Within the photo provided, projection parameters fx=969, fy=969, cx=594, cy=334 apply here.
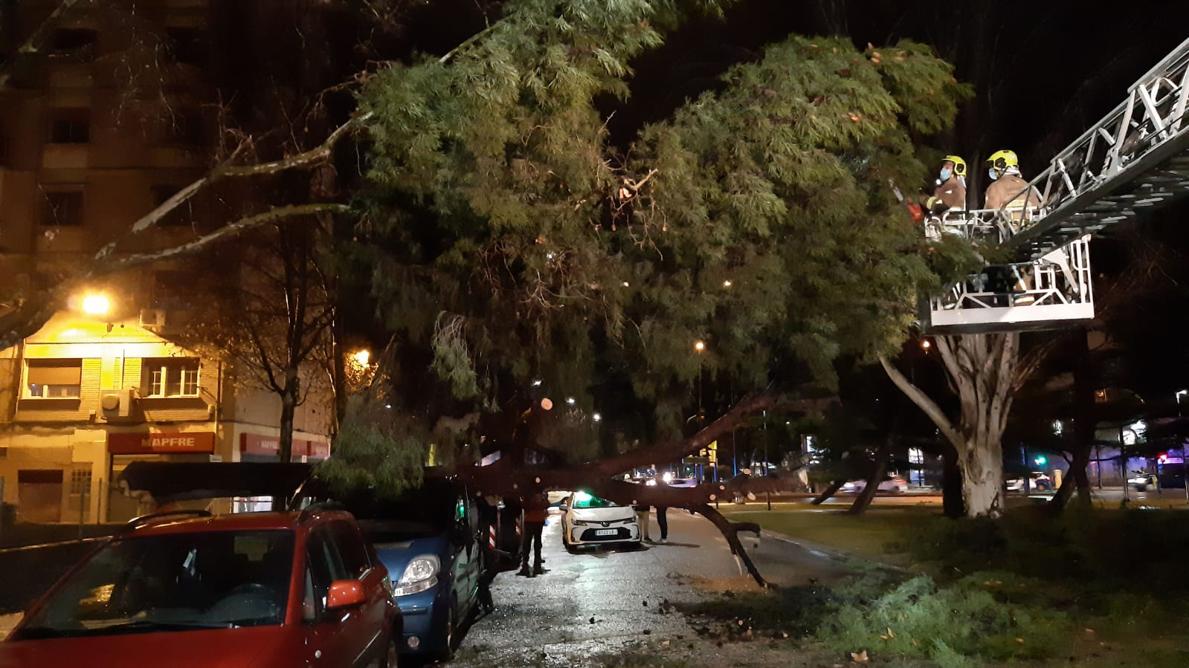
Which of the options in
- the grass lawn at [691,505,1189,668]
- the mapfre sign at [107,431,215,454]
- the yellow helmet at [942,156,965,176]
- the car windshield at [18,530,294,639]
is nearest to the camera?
the car windshield at [18,530,294,639]

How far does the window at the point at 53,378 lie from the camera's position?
29688 mm

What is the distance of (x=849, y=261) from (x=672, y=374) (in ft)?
8.04

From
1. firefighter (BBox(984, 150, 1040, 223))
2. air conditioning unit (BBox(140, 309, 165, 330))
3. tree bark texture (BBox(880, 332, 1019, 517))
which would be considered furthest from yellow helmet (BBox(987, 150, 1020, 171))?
air conditioning unit (BBox(140, 309, 165, 330))

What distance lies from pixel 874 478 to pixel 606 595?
21471mm

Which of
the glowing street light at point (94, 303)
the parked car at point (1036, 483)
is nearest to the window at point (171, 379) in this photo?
the glowing street light at point (94, 303)

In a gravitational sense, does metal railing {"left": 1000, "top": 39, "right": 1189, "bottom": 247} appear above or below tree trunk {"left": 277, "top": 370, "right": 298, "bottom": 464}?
above

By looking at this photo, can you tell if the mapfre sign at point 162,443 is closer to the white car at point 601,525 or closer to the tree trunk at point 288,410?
the tree trunk at point 288,410

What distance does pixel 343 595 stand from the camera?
17.8 feet

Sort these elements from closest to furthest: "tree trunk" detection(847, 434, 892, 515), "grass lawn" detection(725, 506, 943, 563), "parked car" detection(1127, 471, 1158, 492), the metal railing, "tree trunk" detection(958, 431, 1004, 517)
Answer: the metal railing, "grass lawn" detection(725, 506, 943, 563), "tree trunk" detection(958, 431, 1004, 517), "tree trunk" detection(847, 434, 892, 515), "parked car" detection(1127, 471, 1158, 492)

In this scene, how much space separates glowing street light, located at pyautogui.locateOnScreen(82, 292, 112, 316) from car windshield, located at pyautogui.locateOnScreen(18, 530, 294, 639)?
1666 centimetres

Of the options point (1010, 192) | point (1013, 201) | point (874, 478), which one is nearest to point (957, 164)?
point (1010, 192)

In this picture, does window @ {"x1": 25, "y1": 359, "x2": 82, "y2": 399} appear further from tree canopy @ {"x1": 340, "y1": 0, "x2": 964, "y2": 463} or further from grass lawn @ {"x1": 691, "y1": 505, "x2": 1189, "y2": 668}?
grass lawn @ {"x1": 691, "y1": 505, "x2": 1189, "y2": 668}

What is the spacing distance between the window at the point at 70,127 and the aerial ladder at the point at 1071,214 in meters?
27.2

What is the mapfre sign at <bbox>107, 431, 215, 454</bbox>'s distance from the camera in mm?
29625
